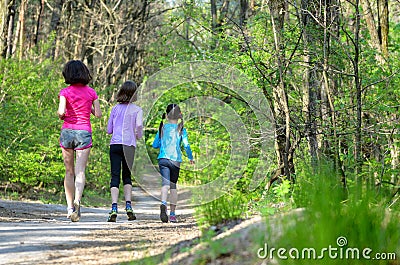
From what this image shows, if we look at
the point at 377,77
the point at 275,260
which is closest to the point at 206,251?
the point at 275,260

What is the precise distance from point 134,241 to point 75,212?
7.99 ft

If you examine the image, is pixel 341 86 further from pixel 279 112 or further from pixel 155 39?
pixel 155 39

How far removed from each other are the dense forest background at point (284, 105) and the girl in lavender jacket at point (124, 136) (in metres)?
1.63

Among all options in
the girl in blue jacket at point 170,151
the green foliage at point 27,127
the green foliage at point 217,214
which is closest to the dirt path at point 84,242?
the green foliage at point 217,214

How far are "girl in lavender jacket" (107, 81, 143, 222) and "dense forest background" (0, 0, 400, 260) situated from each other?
1.63 m

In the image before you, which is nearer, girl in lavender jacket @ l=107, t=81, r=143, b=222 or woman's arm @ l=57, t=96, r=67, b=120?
woman's arm @ l=57, t=96, r=67, b=120

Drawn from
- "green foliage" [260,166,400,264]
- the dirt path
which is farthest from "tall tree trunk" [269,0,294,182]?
"green foliage" [260,166,400,264]

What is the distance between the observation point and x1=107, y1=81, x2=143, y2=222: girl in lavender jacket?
374 inches

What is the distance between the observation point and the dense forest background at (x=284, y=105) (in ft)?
31.4

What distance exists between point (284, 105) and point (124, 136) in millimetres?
2621

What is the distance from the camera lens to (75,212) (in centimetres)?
894

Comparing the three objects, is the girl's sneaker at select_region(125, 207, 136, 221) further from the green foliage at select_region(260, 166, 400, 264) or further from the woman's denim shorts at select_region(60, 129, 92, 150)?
the green foliage at select_region(260, 166, 400, 264)

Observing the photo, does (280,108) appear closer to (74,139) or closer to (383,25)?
(74,139)

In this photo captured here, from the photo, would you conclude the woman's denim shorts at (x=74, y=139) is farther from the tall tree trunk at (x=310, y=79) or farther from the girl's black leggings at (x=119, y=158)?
the tall tree trunk at (x=310, y=79)
